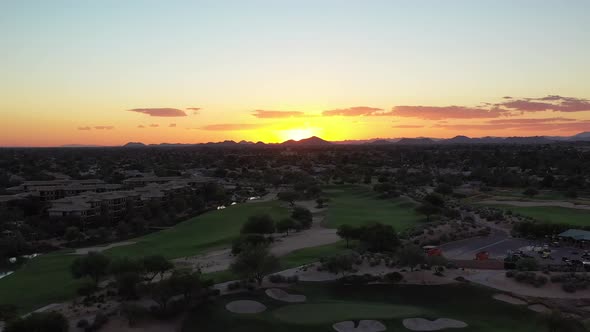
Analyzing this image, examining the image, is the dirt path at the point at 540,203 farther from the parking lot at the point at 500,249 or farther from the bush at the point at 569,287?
the bush at the point at 569,287

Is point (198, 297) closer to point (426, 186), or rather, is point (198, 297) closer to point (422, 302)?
point (422, 302)

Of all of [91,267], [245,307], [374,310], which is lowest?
[245,307]

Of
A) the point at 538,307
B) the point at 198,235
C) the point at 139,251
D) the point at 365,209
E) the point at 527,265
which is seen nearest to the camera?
the point at 538,307

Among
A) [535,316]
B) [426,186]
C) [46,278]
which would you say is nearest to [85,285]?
[46,278]

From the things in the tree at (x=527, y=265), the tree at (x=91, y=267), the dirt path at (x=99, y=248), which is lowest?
the dirt path at (x=99, y=248)

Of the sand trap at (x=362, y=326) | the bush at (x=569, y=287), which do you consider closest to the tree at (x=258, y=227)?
the sand trap at (x=362, y=326)

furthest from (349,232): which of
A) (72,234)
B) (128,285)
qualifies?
(72,234)

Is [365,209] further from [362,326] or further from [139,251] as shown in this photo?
[362,326]
